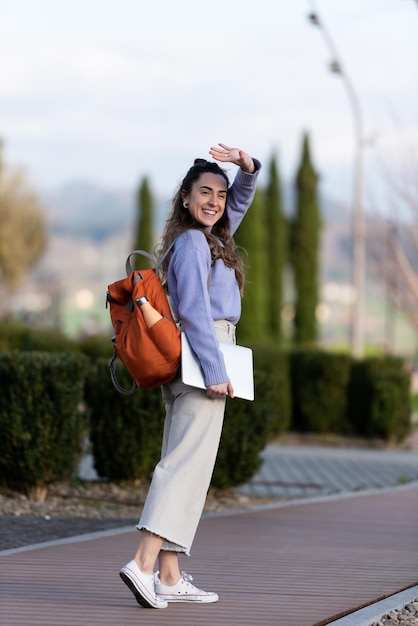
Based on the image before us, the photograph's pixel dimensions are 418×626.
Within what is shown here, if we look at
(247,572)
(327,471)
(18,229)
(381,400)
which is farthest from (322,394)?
(18,229)

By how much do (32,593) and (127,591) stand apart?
18.4 inches

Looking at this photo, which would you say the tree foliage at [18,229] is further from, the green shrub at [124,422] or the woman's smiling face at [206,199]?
the woman's smiling face at [206,199]

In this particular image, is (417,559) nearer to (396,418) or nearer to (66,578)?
(66,578)

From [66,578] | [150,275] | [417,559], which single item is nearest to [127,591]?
[66,578]

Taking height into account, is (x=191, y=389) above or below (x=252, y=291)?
below

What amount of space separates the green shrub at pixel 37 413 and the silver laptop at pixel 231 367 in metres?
4.26

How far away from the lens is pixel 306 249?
4831 centimetres

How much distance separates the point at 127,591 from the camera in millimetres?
6129

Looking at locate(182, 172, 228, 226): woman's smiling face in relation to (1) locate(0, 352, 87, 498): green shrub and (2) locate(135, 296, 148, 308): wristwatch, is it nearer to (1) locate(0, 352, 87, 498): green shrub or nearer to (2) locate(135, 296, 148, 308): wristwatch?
(2) locate(135, 296, 148, 308): wristwatch

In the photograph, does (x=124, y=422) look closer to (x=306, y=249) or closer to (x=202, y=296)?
(x=202, y=296)

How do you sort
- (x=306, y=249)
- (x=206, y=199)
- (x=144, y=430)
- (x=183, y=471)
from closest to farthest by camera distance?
(x=183, y=471)
(x=206, y=199)
(x=144, y=430)
(x=306, y=249)

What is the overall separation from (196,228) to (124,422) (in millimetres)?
5025

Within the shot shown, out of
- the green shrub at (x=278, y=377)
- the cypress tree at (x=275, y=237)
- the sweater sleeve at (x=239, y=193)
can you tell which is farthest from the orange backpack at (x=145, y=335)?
the cypress tree at (x=275, y=237)

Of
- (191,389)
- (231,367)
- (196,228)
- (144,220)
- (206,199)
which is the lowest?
(191,389)
